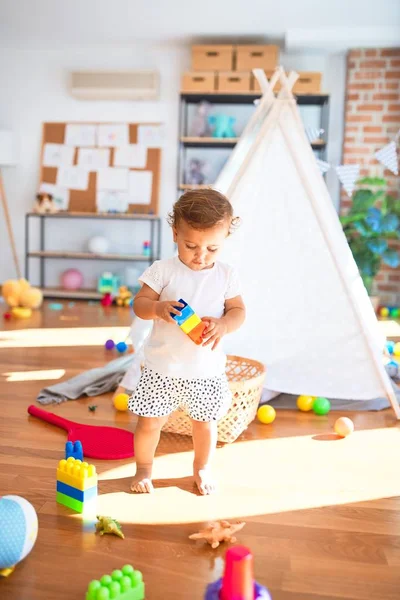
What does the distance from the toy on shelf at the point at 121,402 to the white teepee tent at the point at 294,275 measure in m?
0.51

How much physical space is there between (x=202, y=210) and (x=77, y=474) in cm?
77

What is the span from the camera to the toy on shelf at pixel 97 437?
214 centimetres

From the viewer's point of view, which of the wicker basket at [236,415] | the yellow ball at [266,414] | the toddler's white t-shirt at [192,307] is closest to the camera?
the toddler's white t-shirt at [192,307]

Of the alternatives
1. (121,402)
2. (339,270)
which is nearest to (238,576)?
(121,402)

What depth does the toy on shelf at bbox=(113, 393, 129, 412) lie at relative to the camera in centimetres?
263

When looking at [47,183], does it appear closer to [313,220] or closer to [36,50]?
[36,50]

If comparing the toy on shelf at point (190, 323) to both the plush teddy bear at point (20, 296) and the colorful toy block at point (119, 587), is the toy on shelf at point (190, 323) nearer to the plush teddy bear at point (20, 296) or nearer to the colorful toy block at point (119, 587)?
the colorful toy block at point (119, 587)

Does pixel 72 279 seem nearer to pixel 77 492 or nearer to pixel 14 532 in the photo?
pixel 77 492

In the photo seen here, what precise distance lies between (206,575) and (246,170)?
1714mm

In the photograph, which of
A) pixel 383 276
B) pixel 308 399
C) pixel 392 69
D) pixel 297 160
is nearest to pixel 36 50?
pixel 392 69

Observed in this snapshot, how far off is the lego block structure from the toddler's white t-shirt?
329 millimetres

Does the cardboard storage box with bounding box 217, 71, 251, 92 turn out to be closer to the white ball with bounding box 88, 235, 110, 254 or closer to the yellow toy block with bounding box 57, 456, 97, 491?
the white ball with bounding box 88, 235, 110, 254

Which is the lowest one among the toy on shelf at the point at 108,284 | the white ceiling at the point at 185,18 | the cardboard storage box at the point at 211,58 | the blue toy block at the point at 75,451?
the blue toy block at the point at 75,451

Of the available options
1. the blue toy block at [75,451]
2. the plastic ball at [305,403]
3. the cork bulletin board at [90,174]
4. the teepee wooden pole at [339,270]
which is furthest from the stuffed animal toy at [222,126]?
the blue toy block at [75,451]
